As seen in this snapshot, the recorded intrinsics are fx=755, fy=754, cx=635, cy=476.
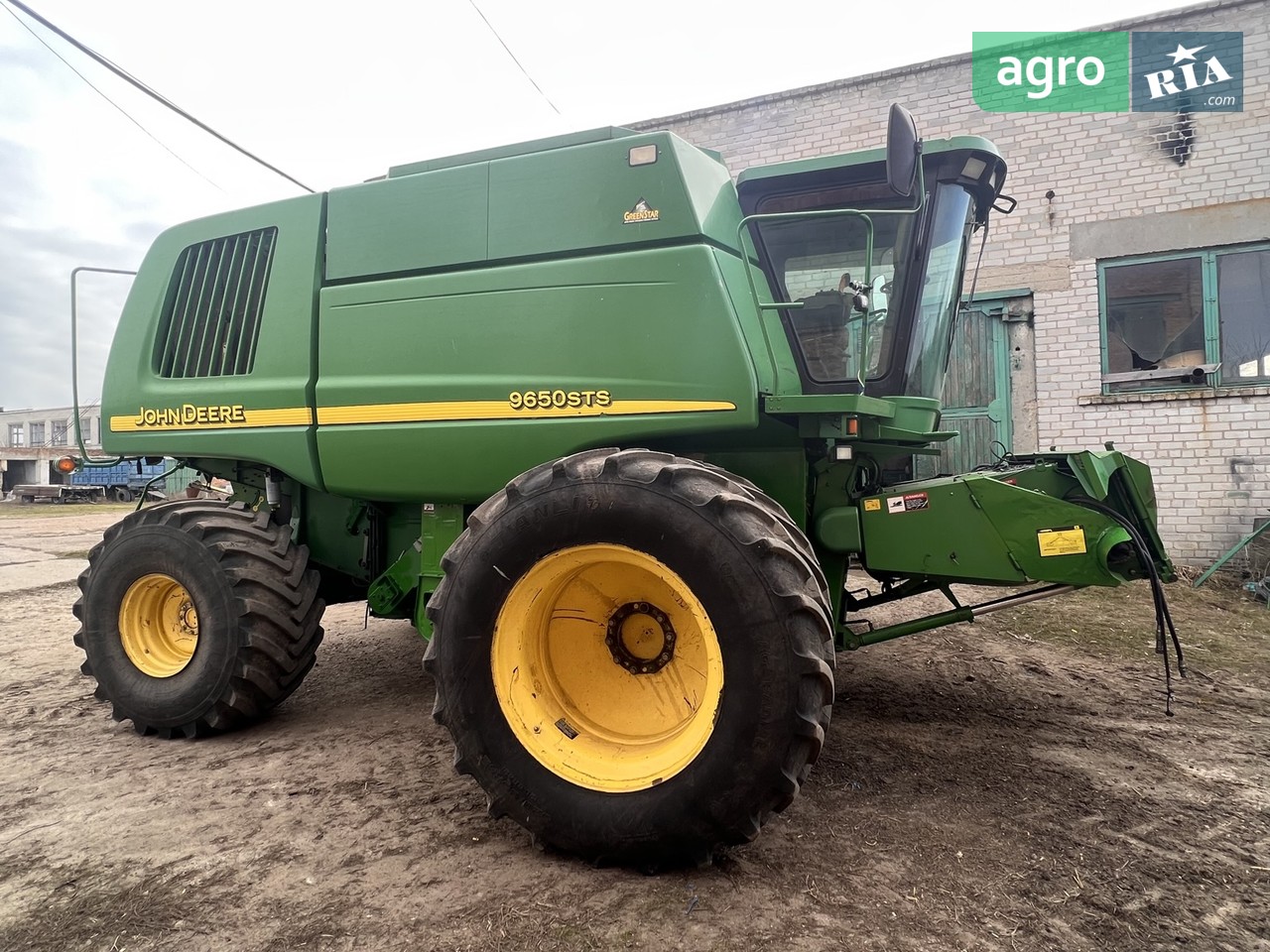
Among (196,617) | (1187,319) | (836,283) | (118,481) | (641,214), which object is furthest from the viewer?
(118,481)

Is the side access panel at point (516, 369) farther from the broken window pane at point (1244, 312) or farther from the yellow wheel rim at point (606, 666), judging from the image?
the broken window pane at point (1244, 312)

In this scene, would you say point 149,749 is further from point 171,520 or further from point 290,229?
point 290,229

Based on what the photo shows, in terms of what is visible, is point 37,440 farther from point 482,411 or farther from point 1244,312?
point 1244,312

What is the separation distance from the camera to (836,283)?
11.0 feet

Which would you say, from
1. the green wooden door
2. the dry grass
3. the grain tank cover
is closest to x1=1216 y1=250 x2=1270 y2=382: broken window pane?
the green wooden door

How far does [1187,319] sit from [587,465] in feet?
23.9

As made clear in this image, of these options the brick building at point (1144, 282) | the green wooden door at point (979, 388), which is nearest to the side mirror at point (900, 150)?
the green wooden door at point (979, 388)

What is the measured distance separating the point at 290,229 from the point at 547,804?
3.10m

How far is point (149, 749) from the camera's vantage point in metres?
3.57

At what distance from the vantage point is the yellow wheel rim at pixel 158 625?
3846 millimetres

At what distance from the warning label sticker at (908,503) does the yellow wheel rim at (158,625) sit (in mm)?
3386

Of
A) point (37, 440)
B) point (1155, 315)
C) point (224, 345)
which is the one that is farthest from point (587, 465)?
point (37, 440)

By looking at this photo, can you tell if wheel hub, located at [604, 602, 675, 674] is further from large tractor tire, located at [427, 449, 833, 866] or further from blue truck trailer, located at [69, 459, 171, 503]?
blue truck trailer, located at [69, 459, 171, 503]

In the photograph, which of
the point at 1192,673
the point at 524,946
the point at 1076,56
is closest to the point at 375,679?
the point at 524,946
